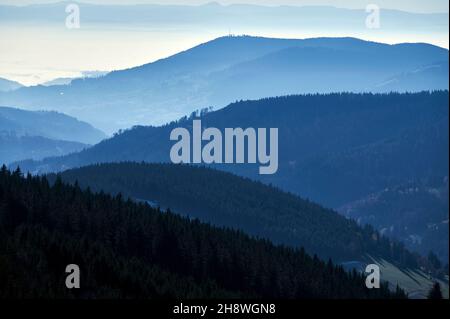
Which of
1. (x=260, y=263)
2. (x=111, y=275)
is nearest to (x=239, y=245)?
(x=260, y=263)

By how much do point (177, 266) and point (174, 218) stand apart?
20.6 m

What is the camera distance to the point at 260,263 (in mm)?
174875

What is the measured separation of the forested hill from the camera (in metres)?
145

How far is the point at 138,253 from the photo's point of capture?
173 metres

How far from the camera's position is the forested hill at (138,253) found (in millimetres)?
145375
